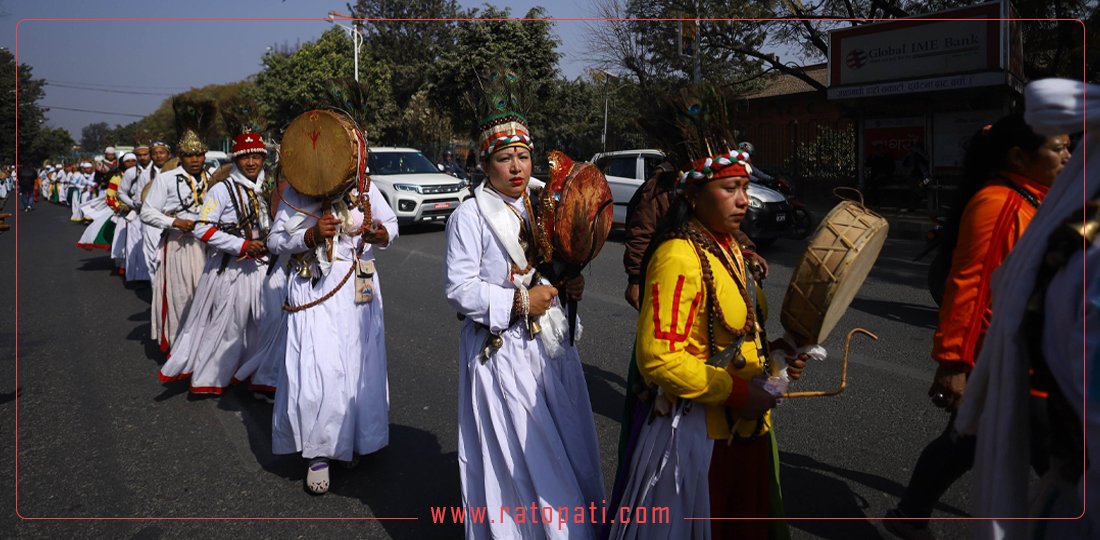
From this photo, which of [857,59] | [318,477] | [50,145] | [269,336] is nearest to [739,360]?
[318,477]

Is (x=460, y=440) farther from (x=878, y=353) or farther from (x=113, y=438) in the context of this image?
(x=878, y=353)

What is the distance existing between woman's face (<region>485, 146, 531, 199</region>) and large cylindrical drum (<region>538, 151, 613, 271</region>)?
0.17 meters

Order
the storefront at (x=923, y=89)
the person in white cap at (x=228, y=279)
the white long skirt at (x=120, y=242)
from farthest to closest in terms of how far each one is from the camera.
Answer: the storefront at (x=923, y=89) → the white long skirt at (x=120, y=242) → the person in white cap at (x=228, y=279)

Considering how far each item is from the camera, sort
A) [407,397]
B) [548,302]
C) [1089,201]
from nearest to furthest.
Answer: [1089,201]
[548,302]
[407,397]

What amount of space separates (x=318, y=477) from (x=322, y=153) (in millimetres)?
1695

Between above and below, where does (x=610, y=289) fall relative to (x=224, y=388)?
above

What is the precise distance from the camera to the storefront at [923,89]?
1559 cm

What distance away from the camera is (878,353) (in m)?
6.12

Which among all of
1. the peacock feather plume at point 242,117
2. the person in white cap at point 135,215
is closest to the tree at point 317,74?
the person in white cap at point 135,215

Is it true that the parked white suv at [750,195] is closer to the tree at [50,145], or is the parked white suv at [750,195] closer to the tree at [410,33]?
the tree at [410,33]

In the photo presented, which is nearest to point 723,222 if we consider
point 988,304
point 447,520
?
point 988,304

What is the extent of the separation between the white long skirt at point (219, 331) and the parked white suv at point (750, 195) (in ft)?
21.6

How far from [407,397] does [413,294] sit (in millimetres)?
3852

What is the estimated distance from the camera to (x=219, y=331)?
5676 mm
